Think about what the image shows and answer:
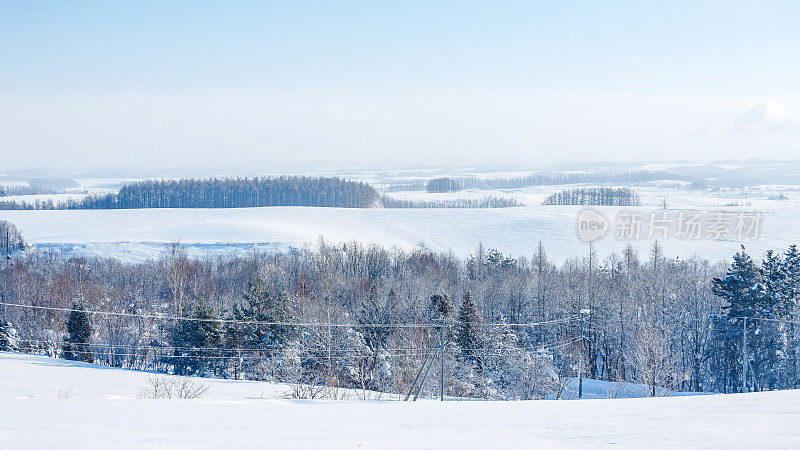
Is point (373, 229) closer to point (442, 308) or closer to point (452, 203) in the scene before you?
point (452, 203)

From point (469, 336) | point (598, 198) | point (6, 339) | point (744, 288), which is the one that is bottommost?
point (469, 336)

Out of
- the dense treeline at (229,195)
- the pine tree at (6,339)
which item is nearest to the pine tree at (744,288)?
the pine tree at (6,339)

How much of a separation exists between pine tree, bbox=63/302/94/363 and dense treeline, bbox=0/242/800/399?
0.09 meters

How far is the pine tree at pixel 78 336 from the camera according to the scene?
1163 inches

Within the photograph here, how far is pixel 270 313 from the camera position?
99.5 ft

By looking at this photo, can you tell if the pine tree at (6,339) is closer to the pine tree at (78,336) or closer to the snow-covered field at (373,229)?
the pine tree at (78,336)

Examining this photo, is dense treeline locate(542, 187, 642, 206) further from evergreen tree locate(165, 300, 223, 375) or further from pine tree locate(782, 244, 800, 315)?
evergreen tree locate(165, 300, 223, 375)

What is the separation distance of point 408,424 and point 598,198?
406 feet

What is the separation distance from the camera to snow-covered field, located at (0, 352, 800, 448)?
4.29 meters

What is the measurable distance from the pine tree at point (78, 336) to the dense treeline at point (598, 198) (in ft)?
317

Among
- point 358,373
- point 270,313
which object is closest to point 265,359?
point 270,313

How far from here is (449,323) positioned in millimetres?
27828

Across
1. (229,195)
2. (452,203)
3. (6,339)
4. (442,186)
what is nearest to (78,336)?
(6,339)

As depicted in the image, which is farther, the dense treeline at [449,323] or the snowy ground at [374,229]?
the snowy ground at [374,229]
